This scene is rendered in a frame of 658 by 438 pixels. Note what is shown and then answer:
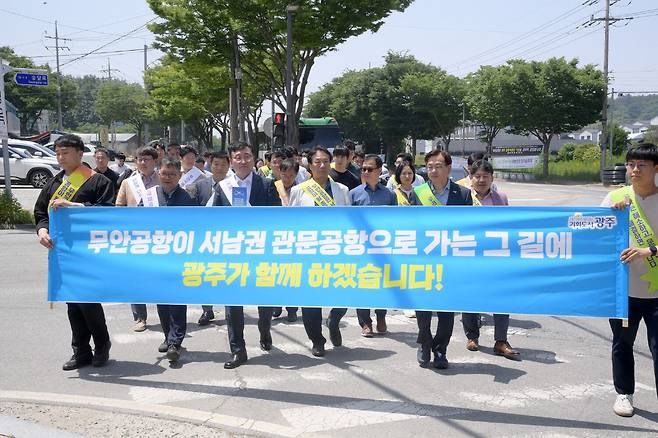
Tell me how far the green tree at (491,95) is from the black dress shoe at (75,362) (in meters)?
39.2

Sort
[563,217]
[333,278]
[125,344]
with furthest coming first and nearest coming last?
[125,344] < [333,278] < [563,217]

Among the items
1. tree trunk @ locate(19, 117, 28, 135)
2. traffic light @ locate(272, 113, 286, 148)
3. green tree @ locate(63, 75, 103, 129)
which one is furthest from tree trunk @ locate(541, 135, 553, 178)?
green tree @ locate(63, 75, 103, 129)

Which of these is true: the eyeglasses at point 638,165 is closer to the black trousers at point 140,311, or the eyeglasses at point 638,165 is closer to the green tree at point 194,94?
the black trousers at point 140,311

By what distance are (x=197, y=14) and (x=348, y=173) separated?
1765 cm

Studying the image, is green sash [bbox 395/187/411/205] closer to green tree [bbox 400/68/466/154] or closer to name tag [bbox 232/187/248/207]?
name tag [bbox 232/187/248/207]

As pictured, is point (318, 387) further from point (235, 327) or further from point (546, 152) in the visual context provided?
point (546, 152)

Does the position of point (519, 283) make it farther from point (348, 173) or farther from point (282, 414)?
point (348, 173)

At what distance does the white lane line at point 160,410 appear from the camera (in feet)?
13.8

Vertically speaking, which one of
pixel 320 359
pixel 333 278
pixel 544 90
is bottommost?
pixel 320 359

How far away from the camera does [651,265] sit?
4.25 metres

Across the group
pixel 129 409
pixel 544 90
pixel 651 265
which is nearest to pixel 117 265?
pixel 129 409

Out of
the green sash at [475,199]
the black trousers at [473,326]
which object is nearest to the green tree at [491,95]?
the green sash at [475,199]

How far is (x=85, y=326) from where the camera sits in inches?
218

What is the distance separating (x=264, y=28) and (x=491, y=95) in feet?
80.9
